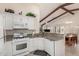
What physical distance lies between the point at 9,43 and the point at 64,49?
0.80 meters

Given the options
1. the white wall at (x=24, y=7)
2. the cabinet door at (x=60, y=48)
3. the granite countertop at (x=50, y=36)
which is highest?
the white wall at (x=24, y=7)

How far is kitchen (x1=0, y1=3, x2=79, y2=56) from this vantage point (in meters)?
1.58

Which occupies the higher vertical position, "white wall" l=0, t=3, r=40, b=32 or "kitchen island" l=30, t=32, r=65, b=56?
"white wall" l=0, t=3, r=40, b=32

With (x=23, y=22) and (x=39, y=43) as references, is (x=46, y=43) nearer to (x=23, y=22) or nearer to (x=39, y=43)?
(x=39, y=43)

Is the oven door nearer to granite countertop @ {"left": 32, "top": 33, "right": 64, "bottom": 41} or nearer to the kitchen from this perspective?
the kitchen

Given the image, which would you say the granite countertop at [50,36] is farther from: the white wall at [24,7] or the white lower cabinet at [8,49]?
the white lower cabinet at [8,49]

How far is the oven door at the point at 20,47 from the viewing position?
1640mm

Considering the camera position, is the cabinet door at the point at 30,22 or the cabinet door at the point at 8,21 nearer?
the cabinet door at the point at 8,21

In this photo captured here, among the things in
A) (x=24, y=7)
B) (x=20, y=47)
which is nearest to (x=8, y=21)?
(x=24, y=7)

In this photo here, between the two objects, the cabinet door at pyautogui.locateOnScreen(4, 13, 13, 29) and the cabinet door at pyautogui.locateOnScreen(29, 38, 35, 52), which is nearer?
the cabinet door at pyautogui.locateOnScreen(4, 13, 13, 29)

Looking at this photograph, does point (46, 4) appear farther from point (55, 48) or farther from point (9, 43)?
point (9, 43)

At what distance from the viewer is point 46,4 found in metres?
1.64

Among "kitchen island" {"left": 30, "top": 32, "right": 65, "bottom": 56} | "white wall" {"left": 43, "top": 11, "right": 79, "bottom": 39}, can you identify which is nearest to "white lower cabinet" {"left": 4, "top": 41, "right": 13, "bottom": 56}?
"kitchen island" {"left": 30, "top": 32, "right": 65, "bottom": 56}

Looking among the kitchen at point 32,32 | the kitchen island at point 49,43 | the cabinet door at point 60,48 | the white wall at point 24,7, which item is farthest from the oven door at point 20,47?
the cabinet door at point 60,48
